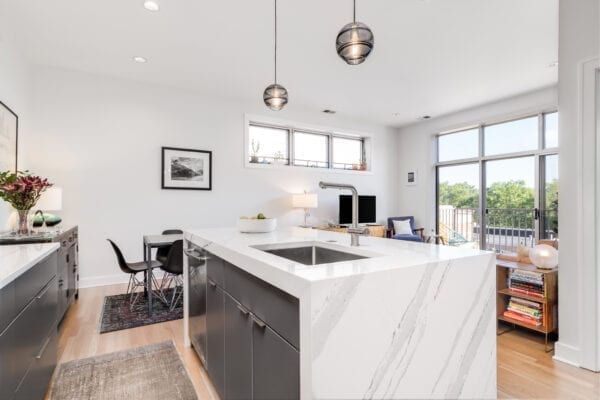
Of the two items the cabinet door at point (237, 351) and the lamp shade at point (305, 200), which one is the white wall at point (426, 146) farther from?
the cabinet door at point (237, 351)

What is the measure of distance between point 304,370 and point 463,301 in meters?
0.72

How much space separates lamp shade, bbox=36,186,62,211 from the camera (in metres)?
3.32

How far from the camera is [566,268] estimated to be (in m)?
2.34

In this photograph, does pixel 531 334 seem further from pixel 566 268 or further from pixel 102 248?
pixel 102 248

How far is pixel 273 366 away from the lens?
1111 mm

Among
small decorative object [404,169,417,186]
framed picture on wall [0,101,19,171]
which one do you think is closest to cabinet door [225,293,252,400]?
framed picture on wall [0,101,19,171]

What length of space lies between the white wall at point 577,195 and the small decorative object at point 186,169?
14.3ft

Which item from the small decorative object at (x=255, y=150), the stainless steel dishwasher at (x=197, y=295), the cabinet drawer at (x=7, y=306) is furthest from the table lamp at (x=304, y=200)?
the cabinet drawer at (x=7, y=306)

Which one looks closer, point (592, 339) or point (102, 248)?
point (592, 339)

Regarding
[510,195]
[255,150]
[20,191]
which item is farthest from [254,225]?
[510,195]

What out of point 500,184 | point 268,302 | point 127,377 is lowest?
point 127,377

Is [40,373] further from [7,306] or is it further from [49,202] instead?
[49,202]

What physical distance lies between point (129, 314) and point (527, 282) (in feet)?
12.1

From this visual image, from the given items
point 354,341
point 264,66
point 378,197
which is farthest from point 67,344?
point 378,197
